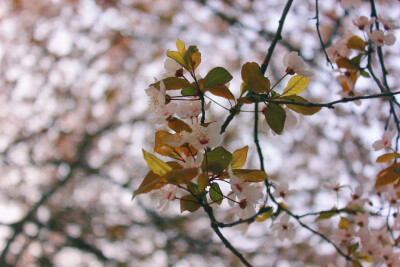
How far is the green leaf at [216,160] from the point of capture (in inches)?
31.9

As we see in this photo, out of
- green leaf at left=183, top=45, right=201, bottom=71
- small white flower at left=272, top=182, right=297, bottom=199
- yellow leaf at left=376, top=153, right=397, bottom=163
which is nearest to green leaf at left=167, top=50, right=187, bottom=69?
green leaf at left=183, top=45, right=201, bottom=71

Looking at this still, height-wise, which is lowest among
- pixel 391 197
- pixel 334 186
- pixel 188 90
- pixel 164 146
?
pixel 334 186

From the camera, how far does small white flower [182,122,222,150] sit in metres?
0.81

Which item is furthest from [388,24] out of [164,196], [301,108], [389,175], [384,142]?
[164,196]

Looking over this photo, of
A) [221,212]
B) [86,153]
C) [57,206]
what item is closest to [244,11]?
[221,212]

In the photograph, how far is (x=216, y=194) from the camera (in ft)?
2.90

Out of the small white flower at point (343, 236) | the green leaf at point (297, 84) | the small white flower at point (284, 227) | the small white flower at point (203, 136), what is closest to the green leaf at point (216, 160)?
the small white flower at point (203, 136)

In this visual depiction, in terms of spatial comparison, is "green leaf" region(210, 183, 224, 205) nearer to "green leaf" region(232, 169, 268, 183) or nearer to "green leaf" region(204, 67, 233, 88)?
"green leaf" region(232, 169, 268, 183)

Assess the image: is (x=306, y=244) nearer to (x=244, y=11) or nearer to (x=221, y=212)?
(x=221, y=212)

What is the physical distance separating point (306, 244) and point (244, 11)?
9.32ft

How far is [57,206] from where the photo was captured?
5180 millimetres

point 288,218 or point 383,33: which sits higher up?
point 383,33

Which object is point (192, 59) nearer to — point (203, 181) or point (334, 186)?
point (203, 181)

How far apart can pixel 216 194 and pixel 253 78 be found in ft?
0.91
